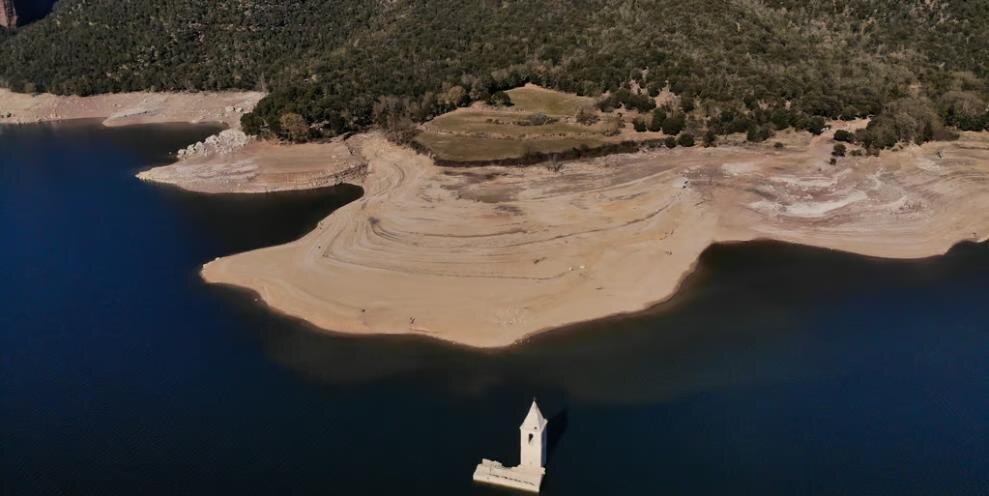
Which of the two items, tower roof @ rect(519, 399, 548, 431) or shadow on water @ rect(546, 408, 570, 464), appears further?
shadow on water @ rect(546, 408, 570, 464)

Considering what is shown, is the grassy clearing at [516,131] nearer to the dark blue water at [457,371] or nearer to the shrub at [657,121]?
the shrub at [657,121]

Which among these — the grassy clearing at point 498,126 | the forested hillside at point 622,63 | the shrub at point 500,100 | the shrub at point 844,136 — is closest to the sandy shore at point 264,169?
the forested hillside at point 622,63

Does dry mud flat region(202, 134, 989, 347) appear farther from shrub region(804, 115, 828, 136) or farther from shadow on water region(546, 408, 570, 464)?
shadow on water region(546, 408, 570, 464)

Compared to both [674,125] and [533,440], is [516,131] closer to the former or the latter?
[674,125]

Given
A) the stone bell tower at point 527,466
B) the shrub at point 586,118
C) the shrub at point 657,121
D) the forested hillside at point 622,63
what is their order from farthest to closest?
the forested hillside at point 622,63
the shrub at point 586,118
the shrub at point 657,121
the stone bell tower at point 527,466

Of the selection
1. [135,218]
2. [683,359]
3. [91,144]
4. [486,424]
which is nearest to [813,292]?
[683,359]

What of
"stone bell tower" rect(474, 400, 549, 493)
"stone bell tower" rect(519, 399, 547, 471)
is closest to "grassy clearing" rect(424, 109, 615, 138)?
"stone bell tower" rect(519, 399, 547, 471)

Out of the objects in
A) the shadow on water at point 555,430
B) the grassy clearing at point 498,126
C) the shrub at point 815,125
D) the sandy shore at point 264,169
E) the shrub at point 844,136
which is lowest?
the shadow on water at point 555,430

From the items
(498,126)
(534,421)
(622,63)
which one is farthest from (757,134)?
(534,421)
